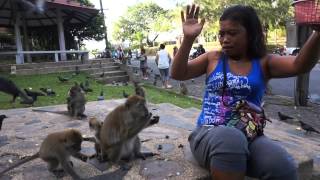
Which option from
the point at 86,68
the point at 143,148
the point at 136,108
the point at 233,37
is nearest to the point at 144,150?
the point at 143,148

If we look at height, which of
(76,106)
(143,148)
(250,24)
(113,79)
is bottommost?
(113,79)

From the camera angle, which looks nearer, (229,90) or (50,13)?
(229,90)

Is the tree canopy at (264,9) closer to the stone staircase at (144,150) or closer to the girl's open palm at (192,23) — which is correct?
the stone staircase at (144,150)

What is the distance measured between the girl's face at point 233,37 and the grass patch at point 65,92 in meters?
7.99

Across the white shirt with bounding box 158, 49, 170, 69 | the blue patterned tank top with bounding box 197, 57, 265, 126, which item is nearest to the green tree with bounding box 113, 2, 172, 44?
the white shirt with bounding box 158, 49, 170, 69

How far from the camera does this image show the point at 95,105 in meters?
9.59

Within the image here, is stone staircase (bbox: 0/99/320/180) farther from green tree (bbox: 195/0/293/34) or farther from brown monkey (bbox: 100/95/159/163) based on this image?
green tree (bbox: 195/0/293/34)

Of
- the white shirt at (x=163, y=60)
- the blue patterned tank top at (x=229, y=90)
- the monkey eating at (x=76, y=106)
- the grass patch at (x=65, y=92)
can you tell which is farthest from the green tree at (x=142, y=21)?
the blue patterned tank top at (x=229, y=90)

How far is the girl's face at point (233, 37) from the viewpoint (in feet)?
11.7

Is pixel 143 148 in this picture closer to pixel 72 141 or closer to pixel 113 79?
pixel 72 141

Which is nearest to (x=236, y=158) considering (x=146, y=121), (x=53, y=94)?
(x=146, y=121)

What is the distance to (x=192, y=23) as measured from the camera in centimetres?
351

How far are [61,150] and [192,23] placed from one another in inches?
67.5

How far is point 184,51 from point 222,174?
1097mm
